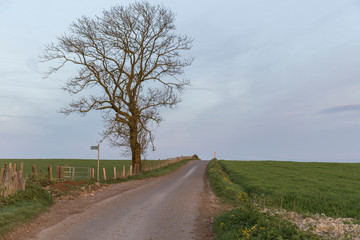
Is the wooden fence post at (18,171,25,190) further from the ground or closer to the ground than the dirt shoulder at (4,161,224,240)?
further from the ground

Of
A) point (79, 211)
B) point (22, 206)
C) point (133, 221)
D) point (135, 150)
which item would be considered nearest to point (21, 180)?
point (22, 206)

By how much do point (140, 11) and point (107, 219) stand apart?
85.9 ft

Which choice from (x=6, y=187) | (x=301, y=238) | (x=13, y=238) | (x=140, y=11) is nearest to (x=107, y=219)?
(x=13, y=238)

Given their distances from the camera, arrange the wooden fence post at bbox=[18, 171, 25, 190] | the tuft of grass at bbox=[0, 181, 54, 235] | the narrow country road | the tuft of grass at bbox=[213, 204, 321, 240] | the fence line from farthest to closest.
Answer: the wooden fence post at bbox=[18, 171, 25, 190] → the fence line → the tuft of grass at bbox=[0, 181, 54, 235] → the narrow country road → the tuft of grass at bbox=[213, 204, 321, 240]

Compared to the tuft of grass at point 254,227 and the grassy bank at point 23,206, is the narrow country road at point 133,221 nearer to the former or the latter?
the tuft of grass at point 254,227

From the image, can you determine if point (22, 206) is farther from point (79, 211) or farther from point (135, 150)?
point (135, 150)

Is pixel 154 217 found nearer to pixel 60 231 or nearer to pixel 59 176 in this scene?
pixel 60 231

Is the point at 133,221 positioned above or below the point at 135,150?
below

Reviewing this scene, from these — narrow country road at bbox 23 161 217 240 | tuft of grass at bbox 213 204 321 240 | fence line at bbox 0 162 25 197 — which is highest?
fence line at bbox 0 162 25 197

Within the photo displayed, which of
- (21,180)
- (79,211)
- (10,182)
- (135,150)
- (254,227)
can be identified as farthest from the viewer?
(135,150)

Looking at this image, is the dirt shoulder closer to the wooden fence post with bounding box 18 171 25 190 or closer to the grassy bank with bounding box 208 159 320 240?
the grassy bank with bounding box 208 159 320 240

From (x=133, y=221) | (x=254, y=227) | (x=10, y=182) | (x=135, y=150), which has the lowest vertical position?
(x=133, y=221)

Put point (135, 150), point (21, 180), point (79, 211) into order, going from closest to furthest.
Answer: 1. point (79, 211)
2. point (21, 180)
3. point (135, 150)

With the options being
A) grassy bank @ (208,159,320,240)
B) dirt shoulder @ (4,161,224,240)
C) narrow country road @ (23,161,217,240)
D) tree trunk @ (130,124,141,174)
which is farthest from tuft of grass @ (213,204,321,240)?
tree trunk @ (130,124,141,174)
